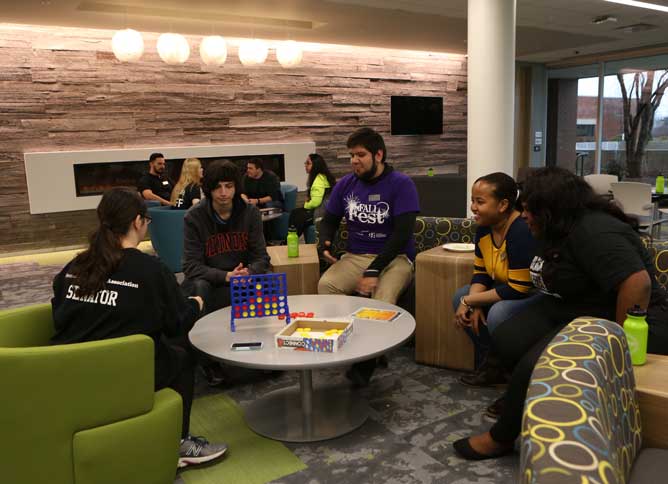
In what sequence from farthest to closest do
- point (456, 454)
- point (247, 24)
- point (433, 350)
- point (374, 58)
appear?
point (374, 58) < point (247, 24) < point (433, 350) < point (456, 454)

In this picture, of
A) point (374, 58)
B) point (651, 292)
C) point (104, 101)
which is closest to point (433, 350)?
point (651, 292)

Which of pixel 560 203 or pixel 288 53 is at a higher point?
pixel 288 53

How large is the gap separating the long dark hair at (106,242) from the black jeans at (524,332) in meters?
1.49

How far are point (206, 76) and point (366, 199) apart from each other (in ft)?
17.8

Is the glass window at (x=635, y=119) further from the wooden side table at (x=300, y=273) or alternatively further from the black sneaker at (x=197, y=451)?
the black sneaker at (x=197, y=451)

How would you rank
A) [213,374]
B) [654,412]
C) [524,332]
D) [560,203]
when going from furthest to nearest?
1. [213,374]
2. [524,332]
3. [560,203]
4. [654,412]

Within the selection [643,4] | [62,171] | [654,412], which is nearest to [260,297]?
[654,412]

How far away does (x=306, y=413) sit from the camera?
2.71m

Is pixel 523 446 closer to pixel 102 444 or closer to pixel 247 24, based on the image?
pixel 102 444

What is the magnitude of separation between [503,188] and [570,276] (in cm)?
64

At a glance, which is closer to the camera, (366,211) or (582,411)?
(582,411)

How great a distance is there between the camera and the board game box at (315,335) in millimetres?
2349

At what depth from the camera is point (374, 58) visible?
9.73 metres

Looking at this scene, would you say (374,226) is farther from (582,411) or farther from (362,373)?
(582,411)
